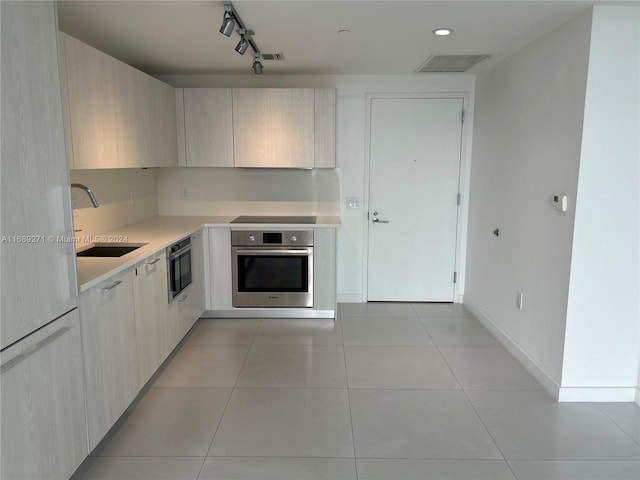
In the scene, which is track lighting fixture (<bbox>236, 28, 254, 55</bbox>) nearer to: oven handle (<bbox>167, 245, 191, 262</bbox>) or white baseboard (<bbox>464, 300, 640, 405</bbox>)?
oven handle (<bbox>167, 245, 191, 262</bbox>)

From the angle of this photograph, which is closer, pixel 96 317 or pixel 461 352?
pixel 96 317

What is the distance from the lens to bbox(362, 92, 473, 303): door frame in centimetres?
447

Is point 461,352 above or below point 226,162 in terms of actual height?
below

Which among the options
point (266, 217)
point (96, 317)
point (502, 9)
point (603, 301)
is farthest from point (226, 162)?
point (603, 301)

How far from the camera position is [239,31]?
9.25 ft

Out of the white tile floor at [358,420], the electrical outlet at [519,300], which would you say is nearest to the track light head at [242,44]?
the white tile floor at [358,420]

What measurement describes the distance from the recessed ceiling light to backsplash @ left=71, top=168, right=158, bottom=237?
257cm

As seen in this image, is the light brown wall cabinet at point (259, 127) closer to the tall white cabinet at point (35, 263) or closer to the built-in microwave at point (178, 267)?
the built-in microwave at point (178, 267)

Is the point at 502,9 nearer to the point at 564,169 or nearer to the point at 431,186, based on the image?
the point at 564,169

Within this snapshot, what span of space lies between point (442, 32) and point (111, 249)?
2.62m

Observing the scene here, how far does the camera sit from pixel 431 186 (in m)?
4.60

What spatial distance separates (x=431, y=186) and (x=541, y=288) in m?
1.81

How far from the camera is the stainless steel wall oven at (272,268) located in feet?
13.5

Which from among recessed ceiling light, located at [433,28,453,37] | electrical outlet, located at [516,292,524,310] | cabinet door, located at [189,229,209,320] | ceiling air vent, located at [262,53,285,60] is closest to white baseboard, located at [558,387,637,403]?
electrical outlet, located at [516,292,524,310]
